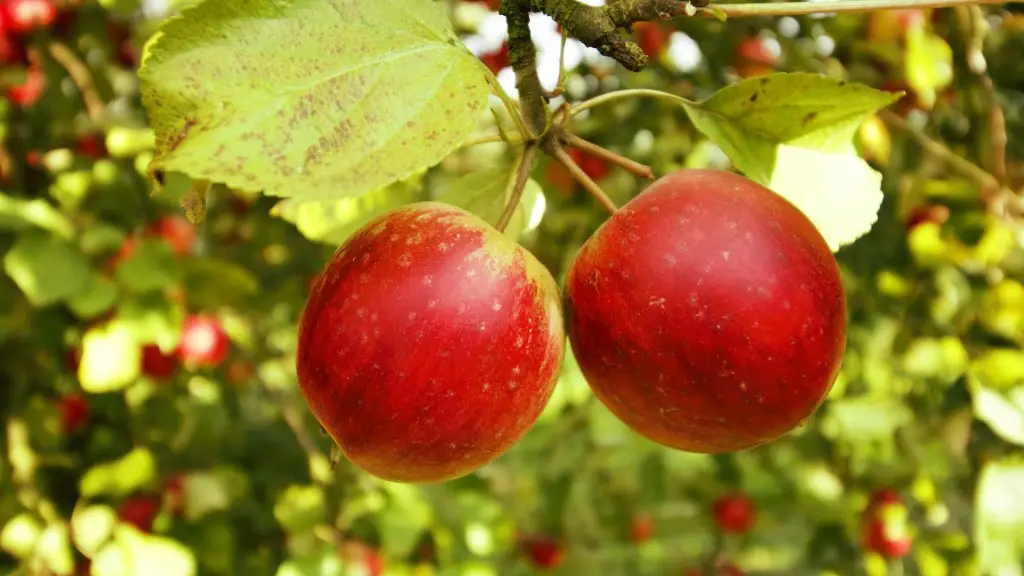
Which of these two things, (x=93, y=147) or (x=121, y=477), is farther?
→ (x=93, y=147)

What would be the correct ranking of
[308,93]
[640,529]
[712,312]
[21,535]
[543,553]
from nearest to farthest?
[308,93] → [712,312] → [21,535] → [543,553] → [640,529]

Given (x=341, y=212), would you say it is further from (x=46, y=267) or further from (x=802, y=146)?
(x=46, y=267)

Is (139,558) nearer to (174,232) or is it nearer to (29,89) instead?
(174,232)

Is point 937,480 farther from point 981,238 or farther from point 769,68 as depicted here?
point 769,68

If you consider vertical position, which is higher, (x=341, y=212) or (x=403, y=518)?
(x=341, y=212)

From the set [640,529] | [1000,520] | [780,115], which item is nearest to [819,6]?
[780,115]

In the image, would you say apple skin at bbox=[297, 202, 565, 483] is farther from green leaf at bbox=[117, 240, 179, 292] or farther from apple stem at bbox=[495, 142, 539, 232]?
green leaf at bbox=[117, 240, 179, 292]

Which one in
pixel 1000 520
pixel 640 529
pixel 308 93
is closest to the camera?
pixel 308 93

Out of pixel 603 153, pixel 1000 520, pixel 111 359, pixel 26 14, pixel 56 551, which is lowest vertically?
pixel 56 551
